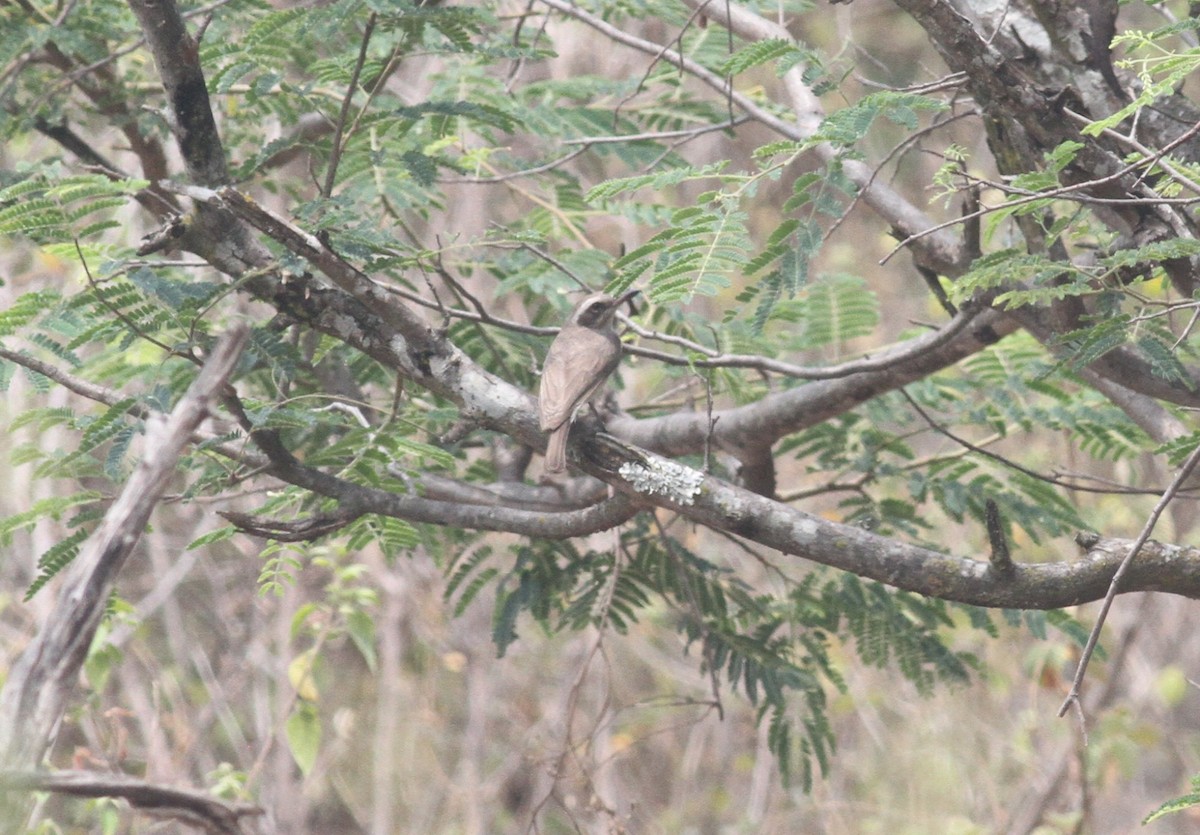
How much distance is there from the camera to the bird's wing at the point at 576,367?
3.65 metres

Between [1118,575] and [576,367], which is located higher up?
[576,367]

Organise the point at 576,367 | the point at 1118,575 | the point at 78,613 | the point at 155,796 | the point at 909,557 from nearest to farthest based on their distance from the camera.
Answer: the point at 78,613, the point at 155,796, the point at 1118,575, the point at 909,557, the point at 576,367

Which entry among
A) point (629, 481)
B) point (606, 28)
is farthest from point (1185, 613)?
point (629, 481)

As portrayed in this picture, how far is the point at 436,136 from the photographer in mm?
4582

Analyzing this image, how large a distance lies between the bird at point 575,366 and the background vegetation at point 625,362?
0.08 metres

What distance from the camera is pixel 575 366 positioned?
4.07m

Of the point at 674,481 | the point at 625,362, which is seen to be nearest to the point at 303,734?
the point at 625,362

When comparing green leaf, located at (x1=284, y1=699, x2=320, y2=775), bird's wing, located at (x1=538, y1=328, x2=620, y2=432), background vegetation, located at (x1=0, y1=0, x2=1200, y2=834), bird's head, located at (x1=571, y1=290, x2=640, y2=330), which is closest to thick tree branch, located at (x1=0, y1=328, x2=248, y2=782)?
background vegetation, located at (x1=0, y1=0, x2=1200, y2=834)

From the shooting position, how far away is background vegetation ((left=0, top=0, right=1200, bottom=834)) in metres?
3.01

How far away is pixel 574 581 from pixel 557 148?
2.40m

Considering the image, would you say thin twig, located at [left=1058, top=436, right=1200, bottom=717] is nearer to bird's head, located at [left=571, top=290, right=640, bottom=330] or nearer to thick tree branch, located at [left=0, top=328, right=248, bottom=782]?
thick tree branch, located at [left=0, top=328, right=248, bottom=782]

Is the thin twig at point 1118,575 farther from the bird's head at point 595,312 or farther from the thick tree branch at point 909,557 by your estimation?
the bird's head at point 595,312

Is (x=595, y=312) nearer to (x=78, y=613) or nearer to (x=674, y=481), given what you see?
(x=674, y=481)

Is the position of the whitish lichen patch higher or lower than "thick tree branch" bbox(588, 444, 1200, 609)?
higher
